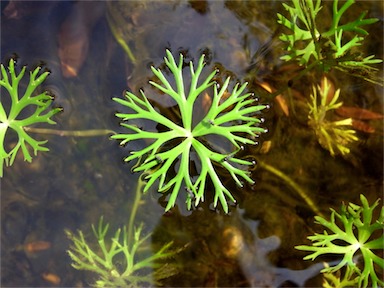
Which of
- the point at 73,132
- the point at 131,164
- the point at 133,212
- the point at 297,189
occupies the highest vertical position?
the point at 73,132

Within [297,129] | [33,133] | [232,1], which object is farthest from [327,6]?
[33,133]

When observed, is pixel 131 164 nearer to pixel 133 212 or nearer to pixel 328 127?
pixel 133 212

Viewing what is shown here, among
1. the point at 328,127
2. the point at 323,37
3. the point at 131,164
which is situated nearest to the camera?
the point at 323,37

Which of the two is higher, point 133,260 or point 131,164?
point 131,164

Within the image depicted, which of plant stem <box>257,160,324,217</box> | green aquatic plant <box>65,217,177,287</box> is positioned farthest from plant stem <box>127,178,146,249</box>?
plant stem <box>257,160,324,217</box>

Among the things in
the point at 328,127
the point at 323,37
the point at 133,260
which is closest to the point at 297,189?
the point at 328,127

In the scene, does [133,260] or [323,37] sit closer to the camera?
[323,37]

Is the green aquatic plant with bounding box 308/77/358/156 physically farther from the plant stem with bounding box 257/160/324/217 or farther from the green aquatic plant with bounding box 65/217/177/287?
the green aquatic plant with bounding box 65/217/177/287
